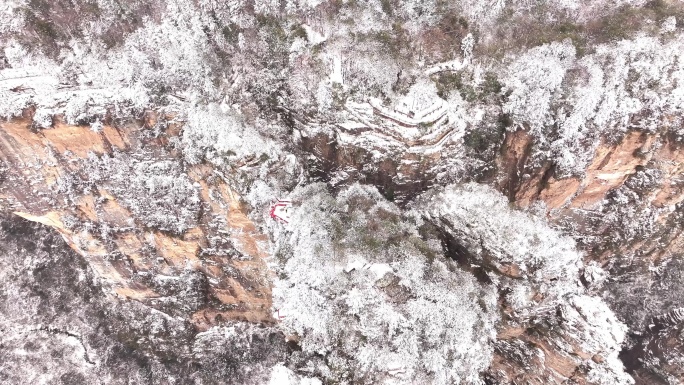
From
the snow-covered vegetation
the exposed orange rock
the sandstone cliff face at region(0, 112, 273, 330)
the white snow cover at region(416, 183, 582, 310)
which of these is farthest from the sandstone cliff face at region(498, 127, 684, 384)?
the sandstone cliff face at region(0, 112, 273, 330)

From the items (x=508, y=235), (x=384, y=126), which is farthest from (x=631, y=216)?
(x=384, y=126)

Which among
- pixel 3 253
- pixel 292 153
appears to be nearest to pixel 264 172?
pixel 292 153

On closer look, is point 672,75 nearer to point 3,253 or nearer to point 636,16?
point 636,16

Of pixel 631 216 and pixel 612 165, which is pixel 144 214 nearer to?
pixel 612 165

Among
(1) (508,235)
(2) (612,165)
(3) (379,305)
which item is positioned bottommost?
(3) (379,305)

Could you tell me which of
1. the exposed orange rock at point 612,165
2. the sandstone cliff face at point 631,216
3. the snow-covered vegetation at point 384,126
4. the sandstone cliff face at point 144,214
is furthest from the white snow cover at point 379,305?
the exposed orange rock at point 612,165

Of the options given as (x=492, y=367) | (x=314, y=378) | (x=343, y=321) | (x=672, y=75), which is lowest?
(x=492, y=367)

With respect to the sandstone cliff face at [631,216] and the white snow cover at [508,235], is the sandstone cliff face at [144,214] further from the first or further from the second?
the sandstone cliff face at [631,216]

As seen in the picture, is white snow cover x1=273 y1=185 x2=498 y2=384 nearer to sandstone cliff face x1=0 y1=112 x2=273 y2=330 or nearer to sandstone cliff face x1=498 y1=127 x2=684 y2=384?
sandstone cliff face x1=0 y1=112 x2=273 y2=330
